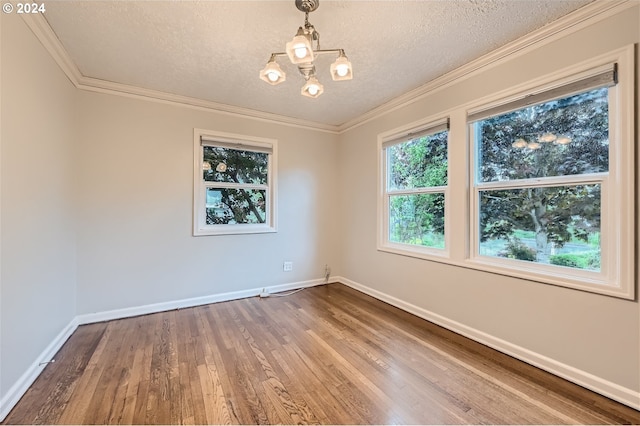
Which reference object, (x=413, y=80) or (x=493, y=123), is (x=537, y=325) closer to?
(x=493, y=123)

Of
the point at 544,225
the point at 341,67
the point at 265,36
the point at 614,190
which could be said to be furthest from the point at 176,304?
the point at 614,190

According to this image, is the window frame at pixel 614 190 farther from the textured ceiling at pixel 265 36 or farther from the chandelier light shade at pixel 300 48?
the chandelier light shade at pixel 300 48

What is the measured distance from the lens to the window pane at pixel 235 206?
3.40 meters

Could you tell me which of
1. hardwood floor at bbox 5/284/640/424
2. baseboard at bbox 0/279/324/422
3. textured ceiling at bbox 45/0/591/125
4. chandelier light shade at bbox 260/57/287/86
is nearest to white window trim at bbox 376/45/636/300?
textured ceiling at bbox 45/0/591/125

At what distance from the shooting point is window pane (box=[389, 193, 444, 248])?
2.83 metres

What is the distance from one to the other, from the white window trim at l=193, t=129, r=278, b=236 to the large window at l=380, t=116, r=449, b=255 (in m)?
1.47

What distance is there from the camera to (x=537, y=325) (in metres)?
1.98

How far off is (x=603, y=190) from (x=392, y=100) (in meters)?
2.10

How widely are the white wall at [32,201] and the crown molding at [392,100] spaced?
4.4 inches

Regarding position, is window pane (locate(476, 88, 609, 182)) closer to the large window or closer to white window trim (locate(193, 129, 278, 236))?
the large window

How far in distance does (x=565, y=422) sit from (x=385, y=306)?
183 cm

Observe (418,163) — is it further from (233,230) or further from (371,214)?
(233,230)

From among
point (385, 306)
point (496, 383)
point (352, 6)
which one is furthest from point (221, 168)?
point (496, 383)

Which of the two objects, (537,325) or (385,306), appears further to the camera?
(385,306)
